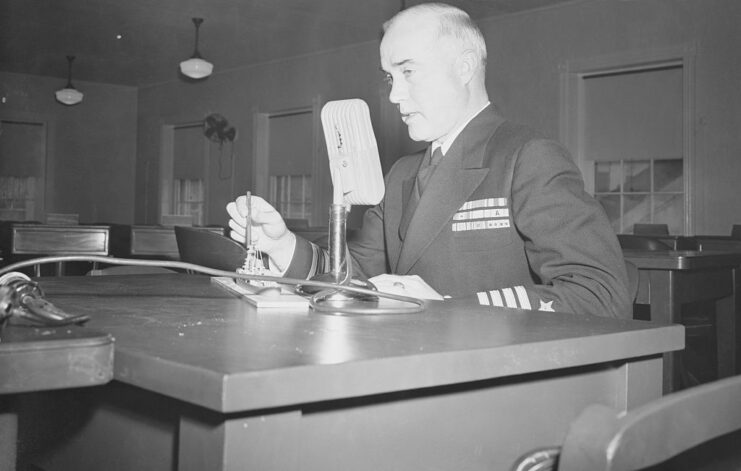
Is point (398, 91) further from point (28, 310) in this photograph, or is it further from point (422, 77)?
point (28, 310)

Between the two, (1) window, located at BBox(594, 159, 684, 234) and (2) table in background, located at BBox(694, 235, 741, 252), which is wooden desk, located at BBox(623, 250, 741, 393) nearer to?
(2) table in background, located at BBox(694, 235, 741, 252)

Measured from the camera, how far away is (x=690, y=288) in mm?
3084

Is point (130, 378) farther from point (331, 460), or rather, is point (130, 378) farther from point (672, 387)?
point (672, 387)

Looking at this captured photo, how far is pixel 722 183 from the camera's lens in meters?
6.14

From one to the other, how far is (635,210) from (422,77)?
5.87m

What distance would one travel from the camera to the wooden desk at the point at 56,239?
14.9 feet

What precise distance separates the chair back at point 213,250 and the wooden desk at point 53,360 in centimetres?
78

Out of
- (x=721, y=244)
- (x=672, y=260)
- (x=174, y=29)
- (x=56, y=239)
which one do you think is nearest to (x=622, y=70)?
(x=721, y=244)

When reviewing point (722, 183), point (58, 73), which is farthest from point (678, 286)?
point (58, 73)

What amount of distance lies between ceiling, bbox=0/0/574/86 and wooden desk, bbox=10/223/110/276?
3.33 meters

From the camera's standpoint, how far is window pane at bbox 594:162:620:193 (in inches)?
282

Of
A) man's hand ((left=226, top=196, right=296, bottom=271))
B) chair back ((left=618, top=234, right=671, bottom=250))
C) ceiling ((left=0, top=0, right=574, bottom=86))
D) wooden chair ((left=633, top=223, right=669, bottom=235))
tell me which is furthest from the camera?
ceiling ((left=0, top=0, right=574, bottom=86))

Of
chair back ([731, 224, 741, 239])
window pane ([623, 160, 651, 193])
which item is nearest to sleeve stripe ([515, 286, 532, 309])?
chair back ([731, 224, 741, 239])

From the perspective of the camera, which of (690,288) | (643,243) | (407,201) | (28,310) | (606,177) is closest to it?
(28,310)
